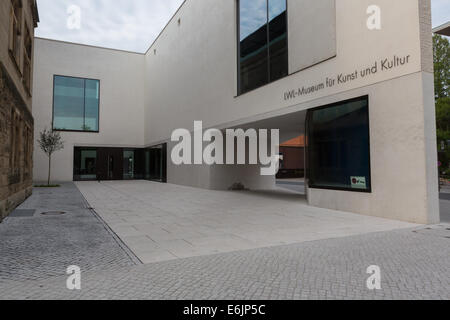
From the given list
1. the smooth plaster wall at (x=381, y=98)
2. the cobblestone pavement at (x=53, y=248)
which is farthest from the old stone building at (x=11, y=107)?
the smooth plaster wall at (x=381, y=98)

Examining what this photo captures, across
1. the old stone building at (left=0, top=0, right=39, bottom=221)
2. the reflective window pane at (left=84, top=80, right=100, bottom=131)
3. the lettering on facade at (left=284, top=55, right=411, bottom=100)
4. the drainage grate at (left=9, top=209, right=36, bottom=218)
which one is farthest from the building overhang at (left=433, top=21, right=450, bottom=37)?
the reflective window pane at (left=84, top=80, right=100, bottom=131)

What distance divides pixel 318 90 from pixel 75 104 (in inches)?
944

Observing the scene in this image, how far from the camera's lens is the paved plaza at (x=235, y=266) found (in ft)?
11.4

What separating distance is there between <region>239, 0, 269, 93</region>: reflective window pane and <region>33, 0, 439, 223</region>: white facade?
1.72 ft

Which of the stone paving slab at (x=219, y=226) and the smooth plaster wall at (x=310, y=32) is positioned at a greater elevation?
the smooth plaster wall at (x=310, y=32)

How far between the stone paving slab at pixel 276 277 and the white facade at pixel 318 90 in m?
3.13

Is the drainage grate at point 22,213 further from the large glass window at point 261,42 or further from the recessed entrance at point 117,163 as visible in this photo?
the recessed entrance at point 117,163

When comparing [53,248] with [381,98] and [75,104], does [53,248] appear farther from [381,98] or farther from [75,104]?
[75,104]

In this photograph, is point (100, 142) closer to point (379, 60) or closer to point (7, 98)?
point (7, 98)

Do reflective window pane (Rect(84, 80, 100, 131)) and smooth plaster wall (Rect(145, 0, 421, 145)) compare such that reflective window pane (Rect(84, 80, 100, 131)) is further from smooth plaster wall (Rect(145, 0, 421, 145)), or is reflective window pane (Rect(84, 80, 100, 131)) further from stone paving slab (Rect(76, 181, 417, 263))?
stone paving slab (Rect(76, 181, 417, 263))

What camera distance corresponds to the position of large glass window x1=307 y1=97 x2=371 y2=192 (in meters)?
9.25

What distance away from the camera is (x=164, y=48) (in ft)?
85.0

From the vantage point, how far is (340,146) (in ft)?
33.1

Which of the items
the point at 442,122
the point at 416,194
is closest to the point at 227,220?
the point at 416,194
